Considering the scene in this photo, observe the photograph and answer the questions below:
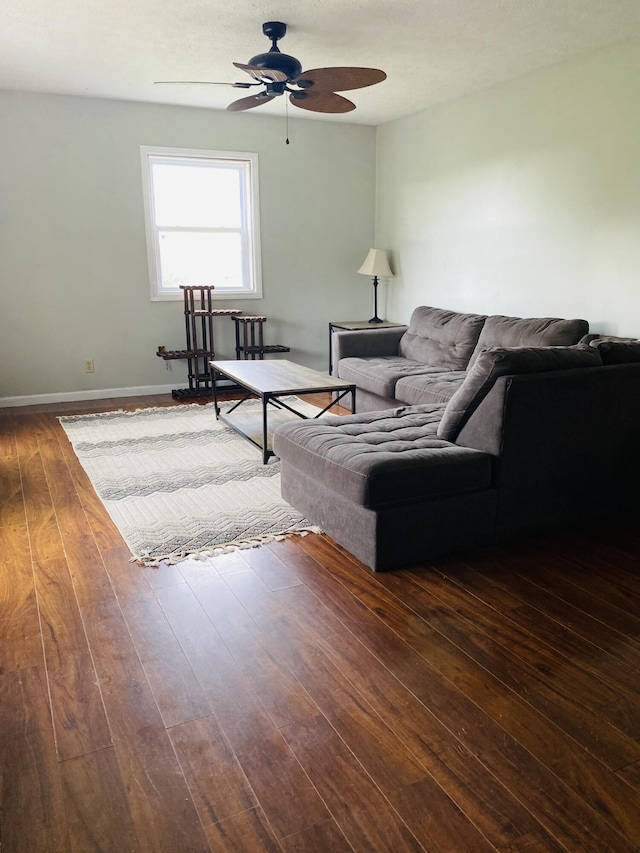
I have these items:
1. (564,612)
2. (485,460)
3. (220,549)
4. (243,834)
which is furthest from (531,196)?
(243,834)

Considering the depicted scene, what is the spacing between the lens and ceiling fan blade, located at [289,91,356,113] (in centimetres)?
381

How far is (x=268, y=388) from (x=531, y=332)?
178 cm

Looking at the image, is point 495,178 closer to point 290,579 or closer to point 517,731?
point 290,579

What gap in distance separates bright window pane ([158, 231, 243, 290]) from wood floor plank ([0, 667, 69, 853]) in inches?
180

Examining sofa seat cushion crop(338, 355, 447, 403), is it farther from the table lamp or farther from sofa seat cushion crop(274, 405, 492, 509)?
sofa seat cushion crop(274, 405, 492, 509)

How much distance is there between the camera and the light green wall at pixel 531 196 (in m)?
3.99

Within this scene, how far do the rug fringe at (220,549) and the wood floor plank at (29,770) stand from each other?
78 cm

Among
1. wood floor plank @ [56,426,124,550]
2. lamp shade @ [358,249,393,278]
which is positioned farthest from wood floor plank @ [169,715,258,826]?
lamp shade @ [358,249,393,278]

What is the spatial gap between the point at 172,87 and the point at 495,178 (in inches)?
102

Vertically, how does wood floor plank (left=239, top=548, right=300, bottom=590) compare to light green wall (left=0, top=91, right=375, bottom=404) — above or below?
below

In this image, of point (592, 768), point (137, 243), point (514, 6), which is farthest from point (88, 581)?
point (137, 243)

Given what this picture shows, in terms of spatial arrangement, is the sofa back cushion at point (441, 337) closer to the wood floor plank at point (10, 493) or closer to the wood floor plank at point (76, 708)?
the wood floor plank at point (10, 493)

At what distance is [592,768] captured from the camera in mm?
1587

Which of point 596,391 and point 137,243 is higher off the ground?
point 137,243
